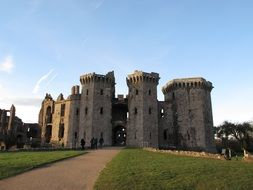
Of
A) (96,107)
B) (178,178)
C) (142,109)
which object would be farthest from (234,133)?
(178,178)

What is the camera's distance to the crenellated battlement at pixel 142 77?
5208cm

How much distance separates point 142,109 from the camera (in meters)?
49.8

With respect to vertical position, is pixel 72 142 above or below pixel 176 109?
below

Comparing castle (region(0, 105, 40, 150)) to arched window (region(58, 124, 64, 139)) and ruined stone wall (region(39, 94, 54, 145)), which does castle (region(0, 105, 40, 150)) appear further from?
arched window (region(58, 124, 64, 139))

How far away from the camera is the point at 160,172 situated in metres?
15.5

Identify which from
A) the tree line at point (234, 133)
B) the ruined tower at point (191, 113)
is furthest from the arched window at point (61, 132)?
the tree line at point (234, 133)

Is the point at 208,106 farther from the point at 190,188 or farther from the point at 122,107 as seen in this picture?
the point at 190,188

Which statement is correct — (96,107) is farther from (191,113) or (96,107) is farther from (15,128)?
(15,128)

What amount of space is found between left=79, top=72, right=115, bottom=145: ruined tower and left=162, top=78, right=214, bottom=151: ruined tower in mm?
11081

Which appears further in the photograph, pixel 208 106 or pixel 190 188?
pixel 208 106

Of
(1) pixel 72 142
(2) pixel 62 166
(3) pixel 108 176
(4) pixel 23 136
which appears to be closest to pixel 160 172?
(3) pixel 108 176

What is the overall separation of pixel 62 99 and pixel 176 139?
2279cm

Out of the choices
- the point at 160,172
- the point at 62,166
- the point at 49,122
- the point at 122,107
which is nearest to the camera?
the point at 160,172

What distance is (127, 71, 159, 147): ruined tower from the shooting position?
48.6 meters
